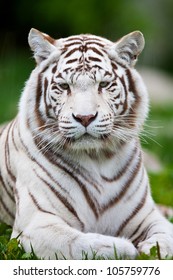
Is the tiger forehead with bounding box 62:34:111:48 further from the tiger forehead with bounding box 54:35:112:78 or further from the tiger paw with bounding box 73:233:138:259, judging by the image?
the tiger paw with bounding box 73:233:138:259

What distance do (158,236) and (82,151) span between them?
0.67m

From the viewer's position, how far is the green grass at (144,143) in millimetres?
4441

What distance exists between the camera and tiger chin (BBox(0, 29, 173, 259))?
439 centimetres

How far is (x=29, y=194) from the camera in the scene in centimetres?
462

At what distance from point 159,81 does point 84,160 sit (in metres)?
12.2

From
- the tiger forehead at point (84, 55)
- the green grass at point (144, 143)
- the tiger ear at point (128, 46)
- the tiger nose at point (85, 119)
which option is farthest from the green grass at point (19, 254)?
the tiger ear at point (128, 46)

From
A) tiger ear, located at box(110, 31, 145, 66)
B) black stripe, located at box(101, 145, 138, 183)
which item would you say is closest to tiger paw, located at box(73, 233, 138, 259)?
black stripe, located at box(101, 145, 138, 183)

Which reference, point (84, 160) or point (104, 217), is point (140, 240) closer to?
point (104, 217)

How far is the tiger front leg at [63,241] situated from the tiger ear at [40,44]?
966 mm

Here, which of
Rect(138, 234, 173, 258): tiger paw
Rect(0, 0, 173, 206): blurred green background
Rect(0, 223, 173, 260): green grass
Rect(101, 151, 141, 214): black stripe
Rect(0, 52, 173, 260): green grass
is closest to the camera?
Rect(0, 223, 173, 260): green grass

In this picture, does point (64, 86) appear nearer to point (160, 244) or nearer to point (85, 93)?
point (85, 93)
